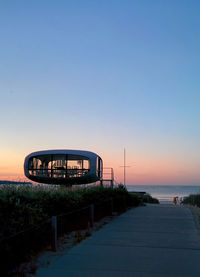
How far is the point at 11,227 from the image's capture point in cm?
709

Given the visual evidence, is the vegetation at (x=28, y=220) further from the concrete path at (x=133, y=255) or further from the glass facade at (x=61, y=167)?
the glass facade at (x=61, y=167)

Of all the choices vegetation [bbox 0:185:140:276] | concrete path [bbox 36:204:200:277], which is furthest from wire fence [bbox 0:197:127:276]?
concrete path [bbox 36:204:200:277]

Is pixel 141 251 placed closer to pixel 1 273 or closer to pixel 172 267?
pixel 172 267

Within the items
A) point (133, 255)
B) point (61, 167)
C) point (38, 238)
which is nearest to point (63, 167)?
point (61, 167)

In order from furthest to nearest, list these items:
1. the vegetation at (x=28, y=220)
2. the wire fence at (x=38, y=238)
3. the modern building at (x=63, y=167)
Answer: the modern building at (x=63, y=167), the vegetation at (x=28, y=220), the wire fence at (x=38, y=238)

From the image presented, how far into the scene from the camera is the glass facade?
87.9ft

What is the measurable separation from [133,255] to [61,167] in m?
19.6

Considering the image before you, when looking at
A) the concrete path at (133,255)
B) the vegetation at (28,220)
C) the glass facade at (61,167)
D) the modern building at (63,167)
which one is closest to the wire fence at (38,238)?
the vegetation at (28,220)

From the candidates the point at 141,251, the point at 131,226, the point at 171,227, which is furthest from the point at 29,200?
the point at 171,227

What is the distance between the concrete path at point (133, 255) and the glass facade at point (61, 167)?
15.0m

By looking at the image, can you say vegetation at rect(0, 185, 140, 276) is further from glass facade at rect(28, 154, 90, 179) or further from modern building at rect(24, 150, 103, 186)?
glass facade at rect(28, 154, 90, 179)

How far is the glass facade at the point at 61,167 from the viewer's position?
2678 centimetres

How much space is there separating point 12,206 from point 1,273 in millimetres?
1816

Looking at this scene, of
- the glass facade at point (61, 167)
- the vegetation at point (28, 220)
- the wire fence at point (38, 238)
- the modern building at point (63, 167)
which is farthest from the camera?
the glass facade at point (61, 167)
